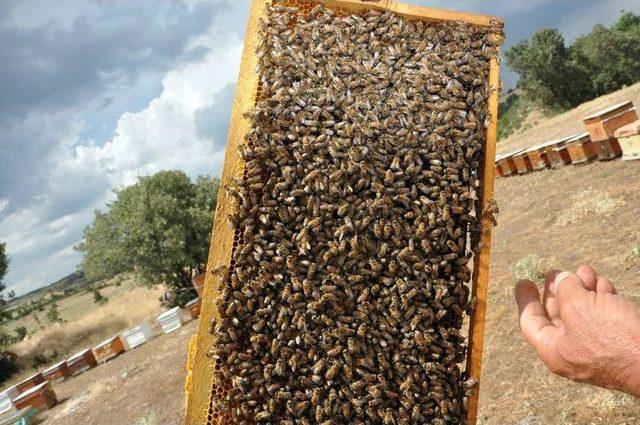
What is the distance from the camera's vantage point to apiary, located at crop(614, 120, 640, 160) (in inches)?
675

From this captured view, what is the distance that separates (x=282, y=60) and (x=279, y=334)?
7.10ft

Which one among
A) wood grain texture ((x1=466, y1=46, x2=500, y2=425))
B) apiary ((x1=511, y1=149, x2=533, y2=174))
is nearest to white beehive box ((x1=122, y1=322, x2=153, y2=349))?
apiary ((x1=511, y1=149, x2=533, y2=174))

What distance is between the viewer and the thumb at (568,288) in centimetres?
399

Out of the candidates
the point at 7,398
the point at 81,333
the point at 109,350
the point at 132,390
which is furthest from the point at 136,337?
the point at 81,333

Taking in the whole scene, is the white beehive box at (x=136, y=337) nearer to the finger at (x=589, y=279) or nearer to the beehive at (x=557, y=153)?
the beehive at (x=557, y=153)

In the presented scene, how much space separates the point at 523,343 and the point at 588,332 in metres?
7.71

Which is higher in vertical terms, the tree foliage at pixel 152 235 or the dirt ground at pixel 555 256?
the tree foliage at pixel 152 235

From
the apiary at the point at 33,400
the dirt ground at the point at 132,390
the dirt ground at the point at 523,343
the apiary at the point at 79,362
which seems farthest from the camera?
the apiary at the point at 79,362

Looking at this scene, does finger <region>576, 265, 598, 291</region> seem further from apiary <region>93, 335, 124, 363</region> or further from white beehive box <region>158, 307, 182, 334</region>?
apiary <region>93, 335, 124, 363</region>

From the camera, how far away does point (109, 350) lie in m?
26.2

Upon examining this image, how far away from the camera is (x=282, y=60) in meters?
4.70

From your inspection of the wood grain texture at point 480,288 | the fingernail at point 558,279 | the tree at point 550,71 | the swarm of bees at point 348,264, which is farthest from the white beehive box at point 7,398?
the tree at point 550,71

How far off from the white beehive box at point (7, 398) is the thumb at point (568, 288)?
22.3 m

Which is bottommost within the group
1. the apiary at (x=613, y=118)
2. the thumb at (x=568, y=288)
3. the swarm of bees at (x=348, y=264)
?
the apiary at (x=613, y=118)
